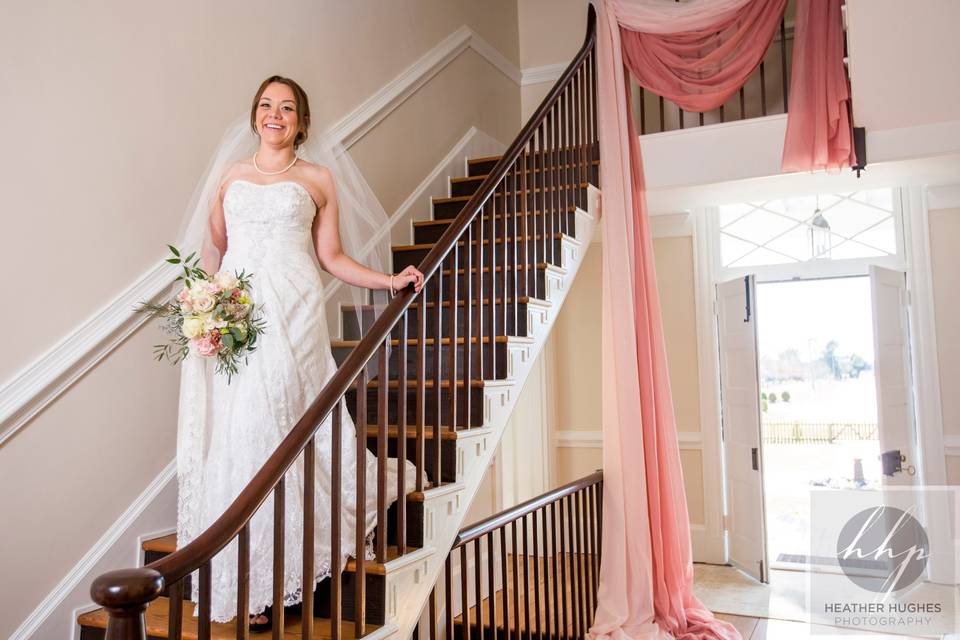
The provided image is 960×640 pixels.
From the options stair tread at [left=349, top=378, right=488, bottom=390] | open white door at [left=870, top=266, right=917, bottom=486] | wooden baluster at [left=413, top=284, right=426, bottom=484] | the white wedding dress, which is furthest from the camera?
open white door at [left=870, top=266, right=917, bottom=486]

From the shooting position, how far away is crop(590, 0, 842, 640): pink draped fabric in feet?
12.0

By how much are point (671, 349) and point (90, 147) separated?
449 centimetres

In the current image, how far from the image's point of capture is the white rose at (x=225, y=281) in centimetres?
218

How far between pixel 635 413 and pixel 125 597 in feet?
9.22

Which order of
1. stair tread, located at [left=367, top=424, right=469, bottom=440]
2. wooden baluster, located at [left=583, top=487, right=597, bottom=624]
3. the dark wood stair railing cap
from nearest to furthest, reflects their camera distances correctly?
the dark wood stair railing cap < stair tread, located at [left=367, top=424, right=469, bottom=440] < wooden baluster, located at [left=583, top=487, right=597, bottom=624]

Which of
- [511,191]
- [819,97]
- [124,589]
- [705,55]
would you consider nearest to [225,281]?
[124,589]

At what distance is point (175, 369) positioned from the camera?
3062 mm

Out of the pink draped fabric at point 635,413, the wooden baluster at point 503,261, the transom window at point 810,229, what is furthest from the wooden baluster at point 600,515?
the transom window at point 810,229

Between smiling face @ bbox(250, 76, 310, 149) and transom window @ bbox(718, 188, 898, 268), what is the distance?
436 centimetres

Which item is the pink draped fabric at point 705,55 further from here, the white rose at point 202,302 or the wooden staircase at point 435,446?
the white rose at point 202,302

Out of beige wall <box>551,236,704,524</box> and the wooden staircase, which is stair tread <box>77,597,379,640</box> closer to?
the wooden staircase

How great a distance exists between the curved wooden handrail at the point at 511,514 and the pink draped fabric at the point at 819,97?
2.13 m

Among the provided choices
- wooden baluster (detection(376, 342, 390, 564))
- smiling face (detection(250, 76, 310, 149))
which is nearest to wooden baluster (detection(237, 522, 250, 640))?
wooden baluster (detection(376, 342, 390, 564))

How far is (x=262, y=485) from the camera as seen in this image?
170 centimetres
